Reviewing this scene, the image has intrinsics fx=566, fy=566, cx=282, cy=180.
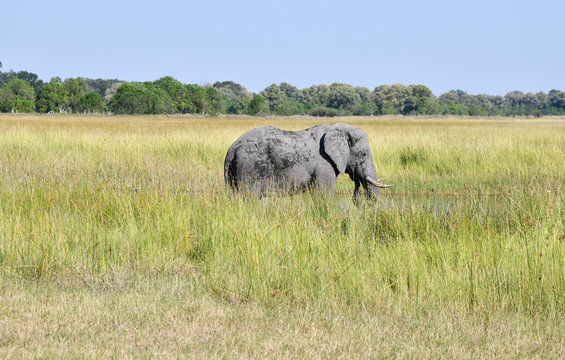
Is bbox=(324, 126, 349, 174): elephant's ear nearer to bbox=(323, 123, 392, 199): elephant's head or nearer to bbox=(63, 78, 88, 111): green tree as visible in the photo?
bbox=(323, 123, 392, 199): elephant's head

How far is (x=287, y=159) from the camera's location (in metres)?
7.23

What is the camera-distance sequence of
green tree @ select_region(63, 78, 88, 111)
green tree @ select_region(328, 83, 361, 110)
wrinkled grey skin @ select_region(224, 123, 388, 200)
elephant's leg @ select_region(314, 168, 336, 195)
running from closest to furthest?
wrinkled grey skin @ select_region(224, 123, 388, 200) < elephant's leg @ select_region(314, 168, 336, 195) < green tree @ select_region(63, 78, 88, 111) < green tree @ select_region(328, 83, 361, 110)

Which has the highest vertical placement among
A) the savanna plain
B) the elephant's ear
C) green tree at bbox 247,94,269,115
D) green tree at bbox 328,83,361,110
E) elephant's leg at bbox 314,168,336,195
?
green tree at bbox 328,83,361,110

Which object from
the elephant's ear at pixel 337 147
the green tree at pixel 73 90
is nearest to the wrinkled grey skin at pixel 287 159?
the elephant's ear at pixel 337 147

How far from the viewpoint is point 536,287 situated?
4.50 metres

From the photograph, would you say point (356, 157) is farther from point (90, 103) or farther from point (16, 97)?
point (16, 97)

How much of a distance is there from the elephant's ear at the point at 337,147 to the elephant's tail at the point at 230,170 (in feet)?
4.04

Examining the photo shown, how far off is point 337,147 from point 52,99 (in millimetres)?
83334

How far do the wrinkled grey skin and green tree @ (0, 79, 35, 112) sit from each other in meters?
76.6

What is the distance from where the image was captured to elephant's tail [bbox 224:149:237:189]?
7414 millimetres

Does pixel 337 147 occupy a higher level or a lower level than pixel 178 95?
lower

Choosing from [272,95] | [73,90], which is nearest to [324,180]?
[73,90]

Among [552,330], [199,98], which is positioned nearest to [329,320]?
[552,330]

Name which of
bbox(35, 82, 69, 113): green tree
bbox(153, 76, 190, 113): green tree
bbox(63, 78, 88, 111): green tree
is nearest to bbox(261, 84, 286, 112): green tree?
bbox(153, 76, 190, 113): green tree
